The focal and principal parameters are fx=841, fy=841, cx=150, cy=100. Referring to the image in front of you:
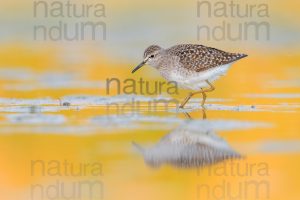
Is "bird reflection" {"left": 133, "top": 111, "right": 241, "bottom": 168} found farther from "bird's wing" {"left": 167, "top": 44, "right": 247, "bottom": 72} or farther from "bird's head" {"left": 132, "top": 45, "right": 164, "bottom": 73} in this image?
"bird's head" {"left": 132, "top": 45, "right": 164, "bottom": 73}

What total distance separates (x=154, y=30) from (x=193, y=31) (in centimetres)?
102

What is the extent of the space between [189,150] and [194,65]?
11.4 ft

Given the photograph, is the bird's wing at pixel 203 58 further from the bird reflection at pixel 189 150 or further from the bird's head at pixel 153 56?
the bird reflection at pixel 189 150

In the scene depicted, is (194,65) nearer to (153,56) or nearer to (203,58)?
(203,58)

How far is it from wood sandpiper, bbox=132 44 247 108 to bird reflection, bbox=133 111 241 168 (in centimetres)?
242

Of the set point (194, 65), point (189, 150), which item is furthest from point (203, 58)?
point (189, 150)

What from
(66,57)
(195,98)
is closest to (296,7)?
(66,57)

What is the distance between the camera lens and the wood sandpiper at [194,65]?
1314cm

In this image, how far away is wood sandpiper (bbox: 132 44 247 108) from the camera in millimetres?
13141

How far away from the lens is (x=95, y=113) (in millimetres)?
12391

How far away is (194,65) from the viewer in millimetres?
→ 13109

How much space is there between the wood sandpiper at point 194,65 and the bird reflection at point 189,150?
242 cm

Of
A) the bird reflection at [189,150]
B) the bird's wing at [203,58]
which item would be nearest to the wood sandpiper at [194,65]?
the bird's wing at [203,58]

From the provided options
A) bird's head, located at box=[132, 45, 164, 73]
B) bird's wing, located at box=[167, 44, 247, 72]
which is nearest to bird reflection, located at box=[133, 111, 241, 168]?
bird's wing, located at box=[167, 44, 247, 72]
